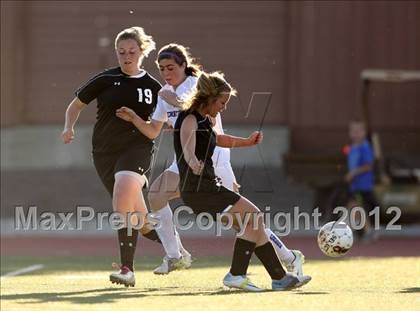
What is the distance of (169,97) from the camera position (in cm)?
1072

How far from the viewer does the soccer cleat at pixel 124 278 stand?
10.4 meters

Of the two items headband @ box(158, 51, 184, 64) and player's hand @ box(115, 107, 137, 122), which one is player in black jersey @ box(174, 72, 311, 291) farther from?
headband @ box(158, 51, 184, 64)

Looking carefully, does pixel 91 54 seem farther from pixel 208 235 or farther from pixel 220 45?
pixel 208 235

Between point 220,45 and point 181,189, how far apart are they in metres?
13.2

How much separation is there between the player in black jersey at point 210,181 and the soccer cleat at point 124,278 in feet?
3.13

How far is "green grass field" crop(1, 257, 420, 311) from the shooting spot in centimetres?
892

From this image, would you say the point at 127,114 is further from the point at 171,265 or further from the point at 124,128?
the point at 171,265

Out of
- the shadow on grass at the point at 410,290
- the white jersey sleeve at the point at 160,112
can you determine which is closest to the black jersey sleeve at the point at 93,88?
the white jersey sleeve at the point at 160,112

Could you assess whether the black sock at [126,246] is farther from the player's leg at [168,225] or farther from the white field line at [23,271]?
the white field line at [23,271]

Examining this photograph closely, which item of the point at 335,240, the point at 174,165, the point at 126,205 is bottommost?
the point at 335,240

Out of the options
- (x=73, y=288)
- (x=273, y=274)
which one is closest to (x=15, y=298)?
(x=73, y=288)

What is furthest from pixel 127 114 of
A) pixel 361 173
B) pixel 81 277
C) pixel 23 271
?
pixel 361 173

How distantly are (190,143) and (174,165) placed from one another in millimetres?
1714

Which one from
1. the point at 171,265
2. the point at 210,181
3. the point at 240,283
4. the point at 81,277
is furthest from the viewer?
the point at 81,277
